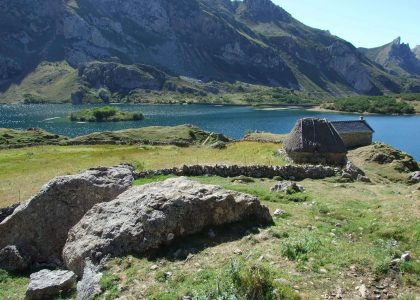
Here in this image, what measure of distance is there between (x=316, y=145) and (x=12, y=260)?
126 ft

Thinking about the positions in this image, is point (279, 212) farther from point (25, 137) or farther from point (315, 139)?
point (25, 137)

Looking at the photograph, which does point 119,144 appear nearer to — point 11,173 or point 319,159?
point 11,173

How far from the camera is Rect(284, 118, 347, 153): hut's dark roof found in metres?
52.4

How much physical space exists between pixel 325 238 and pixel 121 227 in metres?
8.36

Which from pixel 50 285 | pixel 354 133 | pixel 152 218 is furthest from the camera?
pixel 354 133

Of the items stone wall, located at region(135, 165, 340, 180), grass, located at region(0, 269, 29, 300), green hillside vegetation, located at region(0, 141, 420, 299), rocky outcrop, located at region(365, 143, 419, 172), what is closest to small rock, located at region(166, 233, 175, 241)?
green hillside vegetation, located at region(0, 141, 420, 299)

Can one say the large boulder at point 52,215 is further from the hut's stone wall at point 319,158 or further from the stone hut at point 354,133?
the stone hut at point 354,133

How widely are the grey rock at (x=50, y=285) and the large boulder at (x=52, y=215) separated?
16.6 feet

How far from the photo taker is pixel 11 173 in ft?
188

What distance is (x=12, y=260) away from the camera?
21.5 metres

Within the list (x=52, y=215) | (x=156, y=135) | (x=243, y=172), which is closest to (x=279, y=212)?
(x=52, y=215)

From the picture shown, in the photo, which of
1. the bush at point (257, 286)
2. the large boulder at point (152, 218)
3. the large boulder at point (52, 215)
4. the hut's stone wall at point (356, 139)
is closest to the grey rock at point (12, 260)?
the large boulder at point (52, 215)

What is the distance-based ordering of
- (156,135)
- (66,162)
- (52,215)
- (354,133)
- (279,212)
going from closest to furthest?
1. (279,212)
2. (52,215)
3. (66,162)
4. (354,133)
5. (156,135)

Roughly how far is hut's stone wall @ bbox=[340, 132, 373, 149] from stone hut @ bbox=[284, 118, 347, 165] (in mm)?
24932
